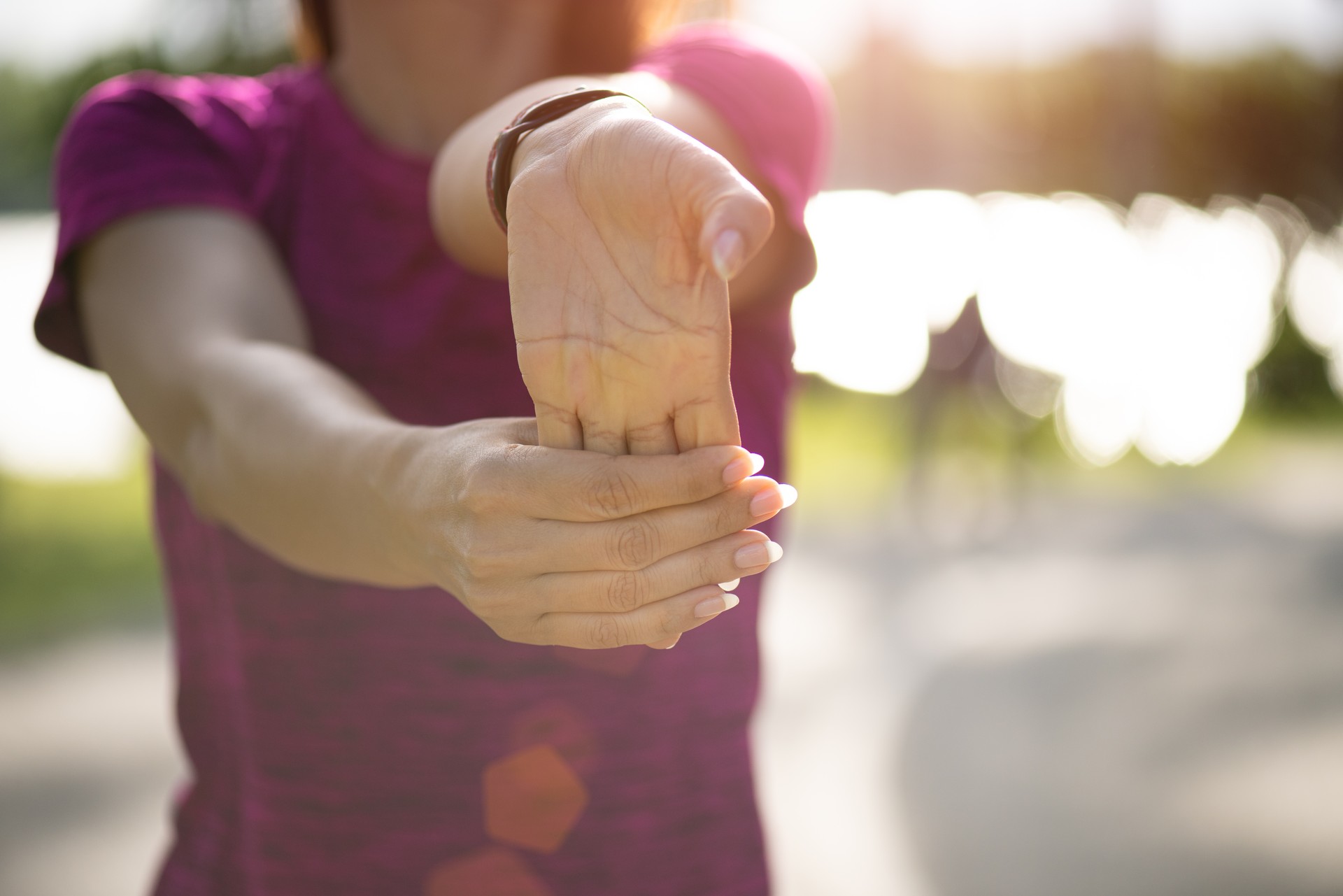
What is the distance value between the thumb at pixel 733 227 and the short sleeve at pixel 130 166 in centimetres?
76

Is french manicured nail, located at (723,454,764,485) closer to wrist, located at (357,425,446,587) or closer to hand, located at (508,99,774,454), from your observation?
hand, located at (508,99,774,454)

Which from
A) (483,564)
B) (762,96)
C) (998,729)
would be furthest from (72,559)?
(483,564)

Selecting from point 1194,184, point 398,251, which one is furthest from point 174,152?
point 1194,184

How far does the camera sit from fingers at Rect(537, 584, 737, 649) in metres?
0.88

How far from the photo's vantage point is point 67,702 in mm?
4227

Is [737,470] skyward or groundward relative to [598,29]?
groundward

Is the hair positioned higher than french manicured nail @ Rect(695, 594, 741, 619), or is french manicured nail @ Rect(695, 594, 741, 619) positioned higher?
the hair

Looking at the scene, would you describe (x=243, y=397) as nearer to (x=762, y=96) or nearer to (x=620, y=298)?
(x=620, y=298)

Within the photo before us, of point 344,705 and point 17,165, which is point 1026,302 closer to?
point 17,165

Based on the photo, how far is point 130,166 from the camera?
4.16 feet

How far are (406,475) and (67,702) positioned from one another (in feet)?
13.1

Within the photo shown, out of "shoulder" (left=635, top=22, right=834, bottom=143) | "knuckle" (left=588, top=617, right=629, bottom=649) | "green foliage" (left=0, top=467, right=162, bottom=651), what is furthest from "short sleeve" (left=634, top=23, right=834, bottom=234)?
"green foliage" (left=0, top=467, right=162, bottom=651)

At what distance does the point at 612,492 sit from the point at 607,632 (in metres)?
0.12

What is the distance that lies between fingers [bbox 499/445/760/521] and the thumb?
0.15 meters
